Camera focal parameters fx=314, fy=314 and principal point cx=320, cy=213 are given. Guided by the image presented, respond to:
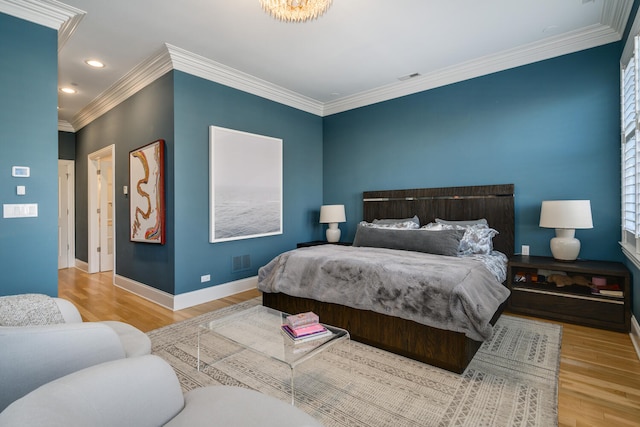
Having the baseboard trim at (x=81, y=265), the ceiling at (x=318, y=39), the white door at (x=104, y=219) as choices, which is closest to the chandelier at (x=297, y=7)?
the ceiling at (x=318, y=39)

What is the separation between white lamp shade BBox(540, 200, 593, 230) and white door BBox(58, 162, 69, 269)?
26.0 ft

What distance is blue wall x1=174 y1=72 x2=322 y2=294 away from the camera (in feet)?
12.2

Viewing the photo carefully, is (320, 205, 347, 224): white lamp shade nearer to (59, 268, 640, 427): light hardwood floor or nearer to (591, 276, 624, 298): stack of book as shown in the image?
(59, 268, 640, 427): light hardwood floor

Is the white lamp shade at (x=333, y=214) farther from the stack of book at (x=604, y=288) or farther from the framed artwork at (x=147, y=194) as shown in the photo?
the stack of book at (x=604, y=288)

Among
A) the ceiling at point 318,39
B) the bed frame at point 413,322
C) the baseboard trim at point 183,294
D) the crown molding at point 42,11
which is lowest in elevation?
the baseboard trim at point 183,294

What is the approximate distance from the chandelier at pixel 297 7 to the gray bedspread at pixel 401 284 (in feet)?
6.56

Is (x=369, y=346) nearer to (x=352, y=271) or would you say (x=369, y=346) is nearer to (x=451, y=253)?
(x=352, y=271)

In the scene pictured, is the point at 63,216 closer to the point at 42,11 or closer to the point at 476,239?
the point at 42,11

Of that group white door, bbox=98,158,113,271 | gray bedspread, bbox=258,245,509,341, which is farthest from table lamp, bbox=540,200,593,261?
white door, bbox=98,158,113,271

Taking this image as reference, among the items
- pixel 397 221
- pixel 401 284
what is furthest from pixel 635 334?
pixel 397 221

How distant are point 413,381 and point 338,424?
66 centimetres

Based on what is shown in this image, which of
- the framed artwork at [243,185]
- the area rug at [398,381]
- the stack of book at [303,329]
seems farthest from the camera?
the framed artwork at [243,185]

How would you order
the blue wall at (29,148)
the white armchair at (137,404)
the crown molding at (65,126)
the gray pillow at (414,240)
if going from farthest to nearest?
1. the crown molding at (65,126)
2. the gray pillow at (414,240)
3. the blue wall at (29,148)
4. the white armchair at (137,404)

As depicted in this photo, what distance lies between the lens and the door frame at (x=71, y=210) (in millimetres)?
6180
